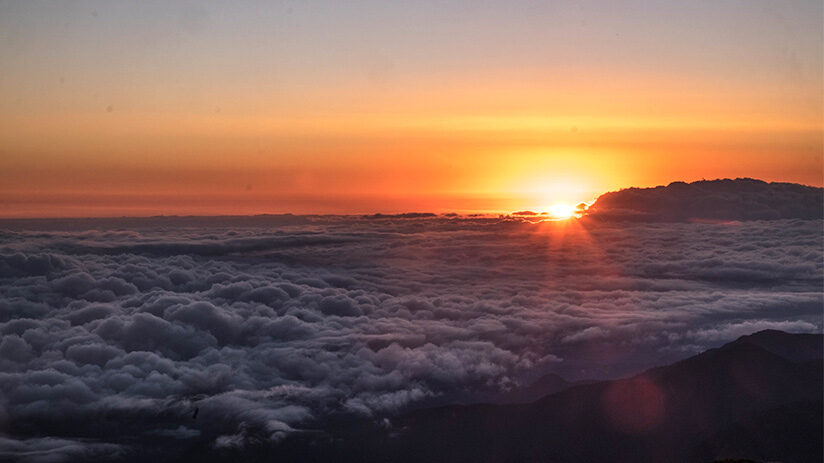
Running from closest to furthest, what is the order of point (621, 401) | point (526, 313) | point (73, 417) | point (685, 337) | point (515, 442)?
1. point (73, 417)
2. point (685, 337)
3. point (526, 313)
4. point (515, 442)
5. point (621, 401)

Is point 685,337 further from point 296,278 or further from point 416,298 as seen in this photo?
point 296,278

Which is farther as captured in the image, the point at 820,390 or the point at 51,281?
the point at 820,390

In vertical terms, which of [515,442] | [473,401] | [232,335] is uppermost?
[232,335]

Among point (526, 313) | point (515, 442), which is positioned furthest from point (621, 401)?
point (526, 313)

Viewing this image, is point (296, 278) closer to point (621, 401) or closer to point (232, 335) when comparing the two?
point (232, 335)

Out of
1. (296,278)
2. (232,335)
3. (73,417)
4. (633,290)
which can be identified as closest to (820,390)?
(633,290)

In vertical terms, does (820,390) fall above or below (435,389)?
below

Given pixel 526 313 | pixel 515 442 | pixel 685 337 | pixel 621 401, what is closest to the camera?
pixel 685 337
